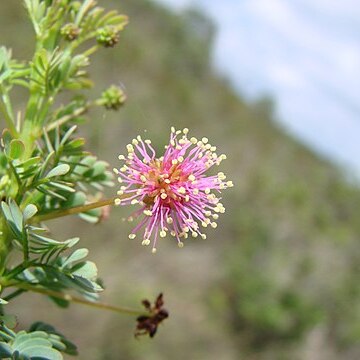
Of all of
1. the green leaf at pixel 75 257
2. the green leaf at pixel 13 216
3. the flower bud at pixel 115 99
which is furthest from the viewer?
the flower bud at pixel 115 99

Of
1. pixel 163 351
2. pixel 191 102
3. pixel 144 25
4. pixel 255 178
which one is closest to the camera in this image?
pixel 163 351

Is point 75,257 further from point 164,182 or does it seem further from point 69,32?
point 69,32

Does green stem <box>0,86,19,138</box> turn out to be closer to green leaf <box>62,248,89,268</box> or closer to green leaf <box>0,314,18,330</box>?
green leaf <box>62,248,89,268</box>

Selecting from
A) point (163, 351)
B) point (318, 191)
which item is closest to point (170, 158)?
point (163, 351)

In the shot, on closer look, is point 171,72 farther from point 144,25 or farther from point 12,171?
point 12,171

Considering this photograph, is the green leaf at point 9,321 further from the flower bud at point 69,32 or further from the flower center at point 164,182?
the flower bud at point 69,32

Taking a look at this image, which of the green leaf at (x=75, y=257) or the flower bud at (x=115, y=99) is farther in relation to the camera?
the flower bud at (x=115, y=99)

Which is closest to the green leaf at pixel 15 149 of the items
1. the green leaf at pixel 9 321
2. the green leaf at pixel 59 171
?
the green leaf at pixel 59 171
